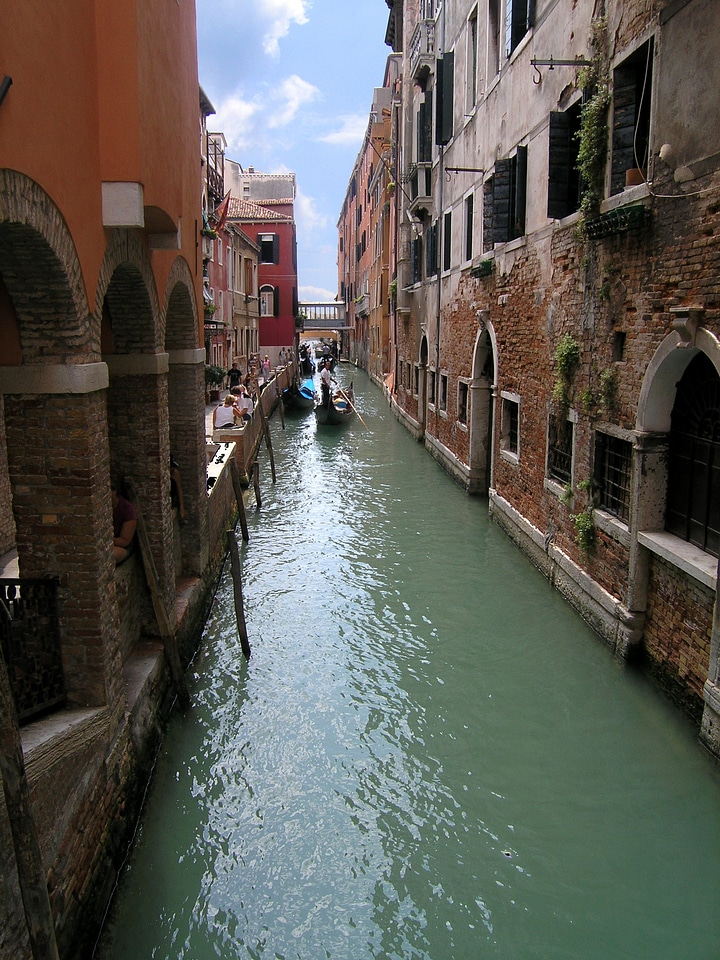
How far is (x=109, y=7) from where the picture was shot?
437 cm

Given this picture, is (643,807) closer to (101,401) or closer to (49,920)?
(49,920)

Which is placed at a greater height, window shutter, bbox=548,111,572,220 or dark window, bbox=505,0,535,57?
dark window, bbox=505,0,535,57

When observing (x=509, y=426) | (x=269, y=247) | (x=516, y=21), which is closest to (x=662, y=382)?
(x=509, y=426)

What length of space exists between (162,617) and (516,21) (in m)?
8.24

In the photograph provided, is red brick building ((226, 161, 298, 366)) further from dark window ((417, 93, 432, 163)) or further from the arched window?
the arched window

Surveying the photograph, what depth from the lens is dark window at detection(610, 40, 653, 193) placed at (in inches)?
253

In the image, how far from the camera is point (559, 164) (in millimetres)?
7961

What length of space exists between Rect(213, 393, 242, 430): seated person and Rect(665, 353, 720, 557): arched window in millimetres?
8775

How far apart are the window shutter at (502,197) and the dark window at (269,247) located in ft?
96.4

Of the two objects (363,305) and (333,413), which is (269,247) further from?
(333,413)

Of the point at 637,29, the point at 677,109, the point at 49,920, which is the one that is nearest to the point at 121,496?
the point at 49,920

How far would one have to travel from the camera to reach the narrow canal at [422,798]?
4.04m

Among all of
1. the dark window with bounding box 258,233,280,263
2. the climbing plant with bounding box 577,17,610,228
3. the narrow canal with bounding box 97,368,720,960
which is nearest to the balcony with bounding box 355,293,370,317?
the dark window with bounding box 258,233,280,263

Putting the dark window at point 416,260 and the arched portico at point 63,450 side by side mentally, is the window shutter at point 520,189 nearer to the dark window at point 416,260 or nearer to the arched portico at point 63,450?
the arched portico at point 63,450
